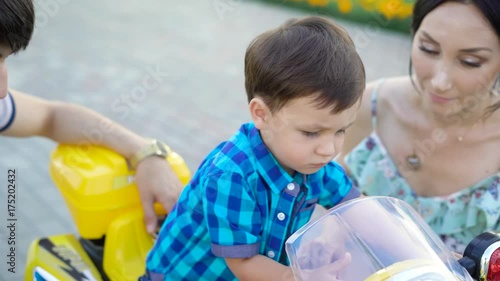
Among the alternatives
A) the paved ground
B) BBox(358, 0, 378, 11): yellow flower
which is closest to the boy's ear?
the paved ground

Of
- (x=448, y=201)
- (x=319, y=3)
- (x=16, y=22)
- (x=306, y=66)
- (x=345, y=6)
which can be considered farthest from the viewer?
(x=319, y=3)

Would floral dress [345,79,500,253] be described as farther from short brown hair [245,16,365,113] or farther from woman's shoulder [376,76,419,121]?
short brown hair [245,16,365,113]

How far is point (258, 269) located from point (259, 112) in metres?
0.36

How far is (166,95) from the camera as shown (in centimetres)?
537

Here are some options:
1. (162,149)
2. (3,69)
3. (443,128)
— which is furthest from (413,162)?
(3,69)

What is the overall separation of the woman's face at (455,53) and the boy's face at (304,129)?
2.18ft

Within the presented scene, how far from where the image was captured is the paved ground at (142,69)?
13.2ft

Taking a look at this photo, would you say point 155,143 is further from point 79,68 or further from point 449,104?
point 79,68

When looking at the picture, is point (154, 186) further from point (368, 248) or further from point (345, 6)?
point (345, 6)

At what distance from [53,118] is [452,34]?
4.08ft

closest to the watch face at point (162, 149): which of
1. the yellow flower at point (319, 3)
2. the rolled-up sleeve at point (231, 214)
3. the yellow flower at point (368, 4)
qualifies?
the rolled-up sleeve at point (231, 214)

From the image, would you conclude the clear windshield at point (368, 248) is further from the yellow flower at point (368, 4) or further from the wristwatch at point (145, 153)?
the yellow flower at point (368, 4)

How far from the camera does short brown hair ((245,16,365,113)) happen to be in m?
1.42

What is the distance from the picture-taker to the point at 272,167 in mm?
1582
